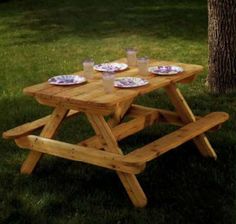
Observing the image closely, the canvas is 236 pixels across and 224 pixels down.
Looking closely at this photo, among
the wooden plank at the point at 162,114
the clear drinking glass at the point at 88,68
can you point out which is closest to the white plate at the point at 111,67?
the clear drinking glass at the point at 88,68

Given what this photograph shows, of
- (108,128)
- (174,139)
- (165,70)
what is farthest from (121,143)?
(108,128)

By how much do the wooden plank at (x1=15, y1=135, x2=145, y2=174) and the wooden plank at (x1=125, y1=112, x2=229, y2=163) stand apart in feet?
0.23

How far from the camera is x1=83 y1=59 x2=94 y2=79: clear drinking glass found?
17.3 feet

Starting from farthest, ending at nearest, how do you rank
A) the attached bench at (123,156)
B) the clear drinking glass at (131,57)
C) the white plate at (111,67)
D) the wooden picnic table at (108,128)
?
the clear drinking glass at (131,57)
the white plate at (111,67)
the wooden picnic table at (108,128)
the attached bench at (123,156)

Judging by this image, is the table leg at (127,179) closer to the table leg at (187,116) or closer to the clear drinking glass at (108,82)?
the clear drinking glass at (108,82)

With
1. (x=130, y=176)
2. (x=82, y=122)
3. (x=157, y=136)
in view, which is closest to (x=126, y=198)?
(x=130, y=176)

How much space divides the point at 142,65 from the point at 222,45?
8.42ft

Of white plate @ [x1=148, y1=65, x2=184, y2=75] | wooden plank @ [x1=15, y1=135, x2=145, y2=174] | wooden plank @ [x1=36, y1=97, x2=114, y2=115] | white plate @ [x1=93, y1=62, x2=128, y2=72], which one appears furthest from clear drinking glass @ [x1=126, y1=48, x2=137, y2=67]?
wooden plank @ [x1=15, y1=135, x2=145, y2=174]

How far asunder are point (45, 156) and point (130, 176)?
4.57 feet

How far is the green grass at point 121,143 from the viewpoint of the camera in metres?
4.62

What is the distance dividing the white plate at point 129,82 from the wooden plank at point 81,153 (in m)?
0.59

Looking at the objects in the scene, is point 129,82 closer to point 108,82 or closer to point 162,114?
point 108,82

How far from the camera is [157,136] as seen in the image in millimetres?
6246

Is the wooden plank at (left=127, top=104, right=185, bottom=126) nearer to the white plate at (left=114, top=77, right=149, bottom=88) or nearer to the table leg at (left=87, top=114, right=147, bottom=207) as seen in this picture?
the white plate at (left=114, top=77, right=149, bottom=88)
